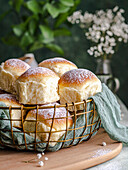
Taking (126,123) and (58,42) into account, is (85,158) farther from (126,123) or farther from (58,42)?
(58,42)

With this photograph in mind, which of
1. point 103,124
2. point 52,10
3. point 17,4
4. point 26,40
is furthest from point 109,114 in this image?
point 17,4

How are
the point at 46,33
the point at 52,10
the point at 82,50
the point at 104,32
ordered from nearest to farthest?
the point at 104,32
the point at 52,10
the point at 46,33
the point at 82,50

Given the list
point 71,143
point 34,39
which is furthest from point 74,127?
point 34,39

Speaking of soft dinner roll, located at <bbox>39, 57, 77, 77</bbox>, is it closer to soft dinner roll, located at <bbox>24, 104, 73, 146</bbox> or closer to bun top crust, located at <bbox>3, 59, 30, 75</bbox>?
bun top crust, located at <bbox>3, 59, 30, 75</bbox>

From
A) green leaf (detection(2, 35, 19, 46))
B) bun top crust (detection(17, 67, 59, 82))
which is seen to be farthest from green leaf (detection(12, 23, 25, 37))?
bun top crust (detection(17, 67, 59, 82))

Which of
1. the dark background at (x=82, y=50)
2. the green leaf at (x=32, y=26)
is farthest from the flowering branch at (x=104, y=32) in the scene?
the green leaf at (x=32, y=26)

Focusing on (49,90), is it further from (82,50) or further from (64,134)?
(82,50)
